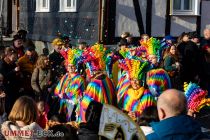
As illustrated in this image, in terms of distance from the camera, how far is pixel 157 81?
790cm

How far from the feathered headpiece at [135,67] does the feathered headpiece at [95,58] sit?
0.74 m

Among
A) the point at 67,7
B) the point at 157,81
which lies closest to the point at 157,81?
the point at 157,81


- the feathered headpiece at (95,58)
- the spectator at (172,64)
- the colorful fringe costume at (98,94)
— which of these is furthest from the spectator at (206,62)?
the colorful fringe costume at (98,94)

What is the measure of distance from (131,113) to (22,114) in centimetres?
249

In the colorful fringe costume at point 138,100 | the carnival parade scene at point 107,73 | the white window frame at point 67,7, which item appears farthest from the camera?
the white window frame at point 67,7

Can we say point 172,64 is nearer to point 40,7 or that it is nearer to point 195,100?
point 195,100

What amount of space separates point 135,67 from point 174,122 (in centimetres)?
384

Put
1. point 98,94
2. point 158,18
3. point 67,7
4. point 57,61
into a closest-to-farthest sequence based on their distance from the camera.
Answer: point 98,94, point 57,61, point 158,18, point 67,7

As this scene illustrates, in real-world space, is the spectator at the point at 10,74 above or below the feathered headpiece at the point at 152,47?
below

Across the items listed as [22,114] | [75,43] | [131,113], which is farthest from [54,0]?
[22,114]

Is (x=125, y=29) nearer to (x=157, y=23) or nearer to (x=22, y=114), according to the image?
(x=157, y=23)

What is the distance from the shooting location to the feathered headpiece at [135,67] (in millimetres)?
7517

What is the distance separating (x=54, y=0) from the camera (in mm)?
17250

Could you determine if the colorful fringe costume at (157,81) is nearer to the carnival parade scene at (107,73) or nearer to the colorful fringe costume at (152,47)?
the carnival parade scene at (107,73)
